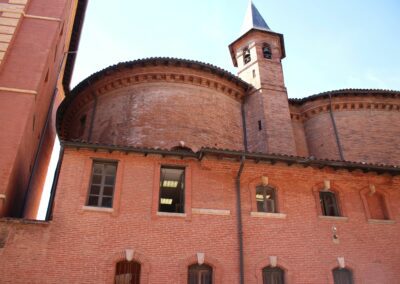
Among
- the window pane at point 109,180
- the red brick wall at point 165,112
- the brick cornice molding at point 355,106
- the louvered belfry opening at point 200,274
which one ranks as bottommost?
the louvered belfry opening at point 200,274

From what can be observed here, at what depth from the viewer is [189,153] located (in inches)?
531

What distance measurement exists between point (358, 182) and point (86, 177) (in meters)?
9.76

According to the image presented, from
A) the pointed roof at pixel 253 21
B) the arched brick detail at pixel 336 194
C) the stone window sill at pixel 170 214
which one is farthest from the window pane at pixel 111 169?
the pointed roof at pixel 253 21

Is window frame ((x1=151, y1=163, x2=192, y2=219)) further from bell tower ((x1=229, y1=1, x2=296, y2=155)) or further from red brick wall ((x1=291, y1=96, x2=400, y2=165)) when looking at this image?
red brick wall ((x1=291, y1=96, x2=400, y2=165))

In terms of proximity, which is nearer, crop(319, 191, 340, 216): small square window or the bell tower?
crop(319, 191, 340, 216): small square window

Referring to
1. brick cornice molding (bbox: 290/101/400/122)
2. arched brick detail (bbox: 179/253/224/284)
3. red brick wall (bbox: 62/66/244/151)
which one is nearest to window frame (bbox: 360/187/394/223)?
arched brick detail (bbox: 179/253/224/284)

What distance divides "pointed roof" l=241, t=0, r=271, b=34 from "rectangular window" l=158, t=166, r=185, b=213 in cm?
1270

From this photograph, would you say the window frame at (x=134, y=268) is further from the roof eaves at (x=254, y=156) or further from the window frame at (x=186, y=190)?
the roof eaves at (x=254, y=156)

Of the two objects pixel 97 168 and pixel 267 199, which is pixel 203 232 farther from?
pixel 97 168

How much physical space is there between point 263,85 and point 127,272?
1238cm

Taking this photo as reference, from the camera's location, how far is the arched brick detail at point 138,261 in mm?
11039

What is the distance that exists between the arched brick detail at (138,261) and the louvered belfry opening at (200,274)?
4.37 ft

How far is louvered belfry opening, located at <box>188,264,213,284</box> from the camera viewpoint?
11.6m

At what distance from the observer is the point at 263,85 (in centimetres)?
2017
